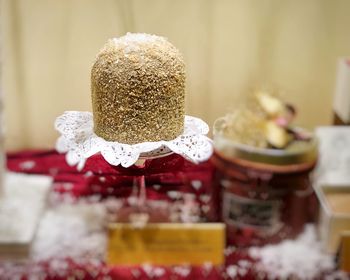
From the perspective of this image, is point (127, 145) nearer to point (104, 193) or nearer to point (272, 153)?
point (272, 153)

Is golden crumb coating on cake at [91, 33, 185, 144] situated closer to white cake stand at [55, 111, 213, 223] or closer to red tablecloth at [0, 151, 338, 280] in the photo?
white cake stand at [55, 111, 213, 223]

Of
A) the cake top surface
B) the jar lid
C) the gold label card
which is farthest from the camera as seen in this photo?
the gold label card

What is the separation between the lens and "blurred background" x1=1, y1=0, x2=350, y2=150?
541 millimetres

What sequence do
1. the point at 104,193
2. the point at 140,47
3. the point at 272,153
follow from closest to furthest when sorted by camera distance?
the point at 140,47 → the point at 272,153 → the point at 104,193

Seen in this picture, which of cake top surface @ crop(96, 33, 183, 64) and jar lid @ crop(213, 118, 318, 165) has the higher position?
cake top surface @ crop(96, 33, 183, 64)

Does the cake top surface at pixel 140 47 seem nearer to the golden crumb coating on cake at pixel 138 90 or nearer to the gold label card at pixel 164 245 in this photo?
the golden crumb coating on cake at pixel 138 90

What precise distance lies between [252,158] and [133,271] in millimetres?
336

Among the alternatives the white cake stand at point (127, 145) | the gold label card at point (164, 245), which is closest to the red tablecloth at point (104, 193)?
the gold label card at point (164, 245)

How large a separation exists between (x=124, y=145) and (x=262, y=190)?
289mm

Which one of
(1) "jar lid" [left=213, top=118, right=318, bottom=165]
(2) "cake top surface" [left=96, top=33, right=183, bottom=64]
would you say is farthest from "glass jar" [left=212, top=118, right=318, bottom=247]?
(2) "cake top surface" [left=96, top=33, right=183, bottom=64]

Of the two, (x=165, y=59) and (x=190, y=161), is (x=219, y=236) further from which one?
(x=165, y=59)

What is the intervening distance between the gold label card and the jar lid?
0.21m

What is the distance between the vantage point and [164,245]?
89 centimetres

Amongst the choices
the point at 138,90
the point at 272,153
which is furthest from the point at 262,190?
the point at 138,90
